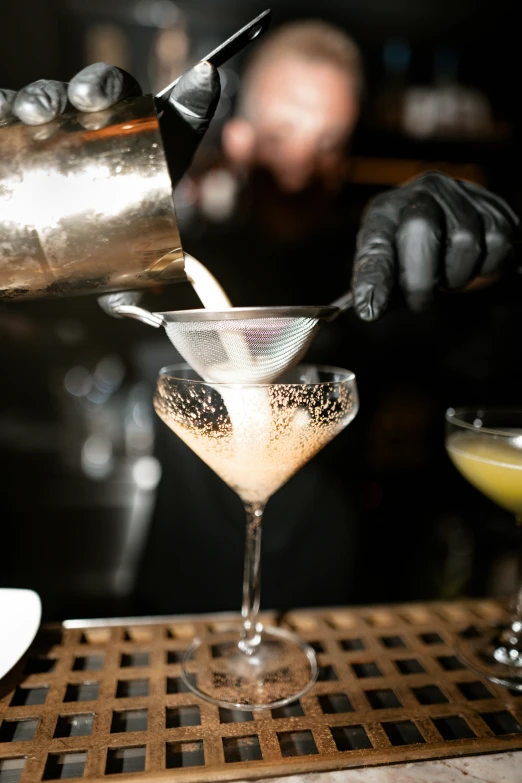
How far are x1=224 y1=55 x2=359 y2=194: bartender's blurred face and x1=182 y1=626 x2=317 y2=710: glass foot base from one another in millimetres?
1893

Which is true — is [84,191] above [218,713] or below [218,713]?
above

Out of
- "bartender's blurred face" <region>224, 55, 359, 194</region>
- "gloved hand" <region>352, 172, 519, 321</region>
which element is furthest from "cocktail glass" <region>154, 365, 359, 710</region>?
"bartender's blurred face" <region>224, 55, 359, 194</region>

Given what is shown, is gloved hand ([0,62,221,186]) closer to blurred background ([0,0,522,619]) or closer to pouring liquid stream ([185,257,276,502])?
pouring liquid stream ([185,257,276,502])

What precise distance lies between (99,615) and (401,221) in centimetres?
157

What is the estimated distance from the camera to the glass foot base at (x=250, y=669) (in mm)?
783

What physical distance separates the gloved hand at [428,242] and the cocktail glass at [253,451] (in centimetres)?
15

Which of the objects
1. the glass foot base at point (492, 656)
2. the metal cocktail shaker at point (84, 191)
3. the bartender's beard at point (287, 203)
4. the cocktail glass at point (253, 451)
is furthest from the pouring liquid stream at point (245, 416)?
the bartender's beard at point (287, 203)

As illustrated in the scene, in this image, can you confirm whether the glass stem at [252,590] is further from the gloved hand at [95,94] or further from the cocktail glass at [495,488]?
the gloved hand at [95,94]

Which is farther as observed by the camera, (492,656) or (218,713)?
(492,656)

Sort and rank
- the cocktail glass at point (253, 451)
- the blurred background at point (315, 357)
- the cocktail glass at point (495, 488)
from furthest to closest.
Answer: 1. the blurred background at point (315, 357)
2. the cocktail glass at point (495, 488)
3. the cocktail glass at point (253, 451)

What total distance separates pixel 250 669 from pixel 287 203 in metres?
1.95

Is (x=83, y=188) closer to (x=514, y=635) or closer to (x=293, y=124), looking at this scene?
(x=514, y=635)

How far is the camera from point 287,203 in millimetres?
2443

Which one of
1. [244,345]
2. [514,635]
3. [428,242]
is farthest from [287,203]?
[514,635]
